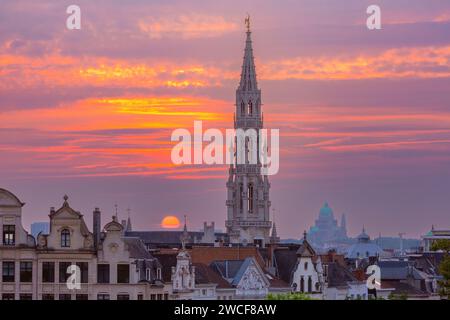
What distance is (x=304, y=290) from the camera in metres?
134

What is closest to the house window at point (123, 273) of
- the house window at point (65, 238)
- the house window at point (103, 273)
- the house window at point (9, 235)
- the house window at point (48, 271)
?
the house window at point (103, 273)

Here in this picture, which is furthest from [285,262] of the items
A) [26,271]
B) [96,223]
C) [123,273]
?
[26,271]

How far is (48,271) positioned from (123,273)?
516 centimetres

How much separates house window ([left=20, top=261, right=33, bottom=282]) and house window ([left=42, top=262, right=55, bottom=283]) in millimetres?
887

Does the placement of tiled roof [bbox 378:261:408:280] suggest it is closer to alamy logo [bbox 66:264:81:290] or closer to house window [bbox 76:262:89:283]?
house window [bbox 76:262:89:283]

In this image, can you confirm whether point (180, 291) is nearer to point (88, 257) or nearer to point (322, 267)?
point (88, 257)

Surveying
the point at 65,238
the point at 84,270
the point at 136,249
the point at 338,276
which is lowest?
the point at 84,270

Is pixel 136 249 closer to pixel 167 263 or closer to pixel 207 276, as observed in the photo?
pixel 167 263

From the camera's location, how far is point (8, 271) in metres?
110

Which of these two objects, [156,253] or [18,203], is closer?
[18,203]

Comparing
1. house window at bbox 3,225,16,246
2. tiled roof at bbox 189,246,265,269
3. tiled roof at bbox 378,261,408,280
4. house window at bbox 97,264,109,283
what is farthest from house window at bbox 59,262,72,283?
tiled roof at bbox 378,261,408,280
